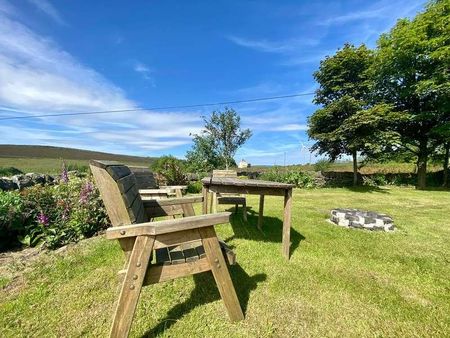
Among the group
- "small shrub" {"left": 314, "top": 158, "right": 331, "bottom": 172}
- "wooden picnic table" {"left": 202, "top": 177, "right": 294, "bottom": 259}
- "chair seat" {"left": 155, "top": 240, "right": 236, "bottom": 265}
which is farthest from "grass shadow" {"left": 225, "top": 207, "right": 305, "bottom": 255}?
"small shrub" {"left": 314, "top": 158, "right": 331, "bottom": 172}

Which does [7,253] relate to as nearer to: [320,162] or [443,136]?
[443,136]

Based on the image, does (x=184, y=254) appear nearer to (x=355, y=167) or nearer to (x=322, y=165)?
(x=355, y=167)

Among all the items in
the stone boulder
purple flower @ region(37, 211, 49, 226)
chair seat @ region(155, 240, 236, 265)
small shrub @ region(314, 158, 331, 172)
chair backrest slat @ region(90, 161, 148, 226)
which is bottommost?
purple flower @ region(37, 211, 49, 226)

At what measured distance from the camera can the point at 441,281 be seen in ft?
9.12

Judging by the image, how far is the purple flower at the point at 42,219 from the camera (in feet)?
12.2

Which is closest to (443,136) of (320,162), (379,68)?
(379,68)

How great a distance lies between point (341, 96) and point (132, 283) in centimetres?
1414

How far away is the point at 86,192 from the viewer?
427 centimetres

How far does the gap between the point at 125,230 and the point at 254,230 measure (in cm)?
341

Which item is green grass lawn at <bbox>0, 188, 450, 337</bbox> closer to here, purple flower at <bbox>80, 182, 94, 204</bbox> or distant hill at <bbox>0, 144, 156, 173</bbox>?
purple flower at <bbox>80, 182, 94, 204</bbox>

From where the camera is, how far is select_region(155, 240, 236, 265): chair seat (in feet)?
6.02

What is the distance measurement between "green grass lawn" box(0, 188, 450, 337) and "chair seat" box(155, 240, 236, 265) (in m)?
0.56

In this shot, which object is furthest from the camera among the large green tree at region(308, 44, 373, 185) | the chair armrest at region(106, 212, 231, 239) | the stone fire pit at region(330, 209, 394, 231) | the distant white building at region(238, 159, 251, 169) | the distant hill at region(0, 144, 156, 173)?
the distant white building at region(238, 159, 251, 169)

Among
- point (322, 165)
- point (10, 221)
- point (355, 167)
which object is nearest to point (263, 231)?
point (10, 221)
